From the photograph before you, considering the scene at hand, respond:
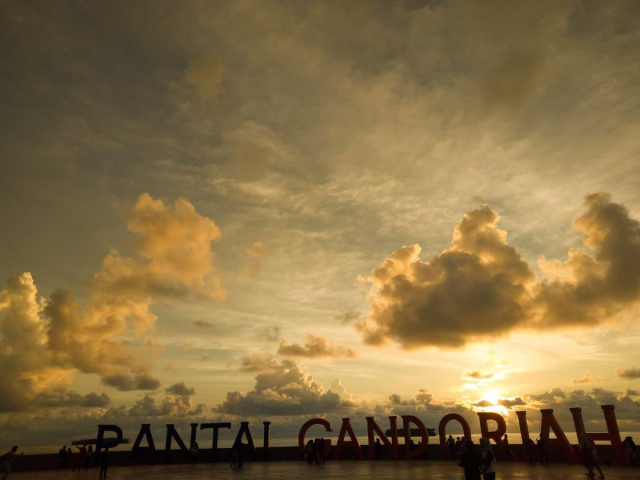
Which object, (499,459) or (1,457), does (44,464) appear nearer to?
(1,457)

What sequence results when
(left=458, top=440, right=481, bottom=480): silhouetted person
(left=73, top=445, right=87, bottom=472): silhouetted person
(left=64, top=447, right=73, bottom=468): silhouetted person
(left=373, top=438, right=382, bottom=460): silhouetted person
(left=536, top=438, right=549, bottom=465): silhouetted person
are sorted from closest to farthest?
(left=458, top=440, right=481, bottom=480): silhouetted person < (left=536, top=438, right=549, bottom=465): silhouetted person < (left=73, top=445, right=87, bottom=472): silhouetted person < (left=64, top=447, right=73, bottom=468): silhouetted person < (left=373, top=438, right=382, bottom=460): silhouetted person

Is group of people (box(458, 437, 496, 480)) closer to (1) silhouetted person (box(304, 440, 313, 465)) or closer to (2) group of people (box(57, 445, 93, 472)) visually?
(1) silhouetted person (box(304, 440, 313, 465))

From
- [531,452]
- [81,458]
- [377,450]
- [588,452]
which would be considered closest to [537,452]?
[531,452]

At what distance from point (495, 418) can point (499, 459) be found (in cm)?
279

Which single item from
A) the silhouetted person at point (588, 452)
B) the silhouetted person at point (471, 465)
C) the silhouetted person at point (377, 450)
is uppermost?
the silhouetted person at point (471, 465)

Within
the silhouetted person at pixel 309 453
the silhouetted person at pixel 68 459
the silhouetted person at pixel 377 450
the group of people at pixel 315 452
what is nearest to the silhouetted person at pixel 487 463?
the group of people at pixel 315 452

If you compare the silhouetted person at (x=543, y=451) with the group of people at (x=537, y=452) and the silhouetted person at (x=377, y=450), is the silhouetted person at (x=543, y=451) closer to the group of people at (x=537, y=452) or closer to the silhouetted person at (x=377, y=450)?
the group of people at (x=537, y=452)

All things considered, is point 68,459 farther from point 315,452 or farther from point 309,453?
point 315,452

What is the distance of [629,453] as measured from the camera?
79.1ft

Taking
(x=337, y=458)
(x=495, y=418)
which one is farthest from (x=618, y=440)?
(x=337, y=458)

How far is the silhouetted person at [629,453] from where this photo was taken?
23.9 metres

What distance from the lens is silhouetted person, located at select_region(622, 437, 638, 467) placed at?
23.9 metres

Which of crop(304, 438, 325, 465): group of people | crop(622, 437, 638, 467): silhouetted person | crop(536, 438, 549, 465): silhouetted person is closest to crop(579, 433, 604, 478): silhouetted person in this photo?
crop(622, 437, 638, 467): silhouetted person

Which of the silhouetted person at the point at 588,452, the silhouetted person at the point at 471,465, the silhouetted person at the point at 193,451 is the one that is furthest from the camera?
the silhouetted person at the point at 193,451
